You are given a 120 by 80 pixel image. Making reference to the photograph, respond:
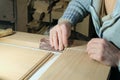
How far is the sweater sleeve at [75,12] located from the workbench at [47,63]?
13cm

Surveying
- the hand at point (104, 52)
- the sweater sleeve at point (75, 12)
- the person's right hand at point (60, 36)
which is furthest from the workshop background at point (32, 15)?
the hand at point (104, 52)

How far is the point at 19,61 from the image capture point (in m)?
0.90

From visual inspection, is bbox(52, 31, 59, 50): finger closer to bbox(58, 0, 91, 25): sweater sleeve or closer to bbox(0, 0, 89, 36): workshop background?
bbox(58, 0, 91, 25): sweater sleeve

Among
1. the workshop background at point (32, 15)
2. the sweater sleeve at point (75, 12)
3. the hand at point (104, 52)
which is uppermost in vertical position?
the sweater sleeve at point (75, 12)

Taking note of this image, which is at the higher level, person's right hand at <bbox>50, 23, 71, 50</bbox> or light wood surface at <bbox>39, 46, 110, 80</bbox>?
person's right hand at <bbox>50, 23, 71, 50</bbox>

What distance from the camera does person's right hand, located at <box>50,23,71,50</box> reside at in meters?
1.03

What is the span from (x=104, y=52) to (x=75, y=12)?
1.16ft

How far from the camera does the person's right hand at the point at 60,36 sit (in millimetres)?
1027

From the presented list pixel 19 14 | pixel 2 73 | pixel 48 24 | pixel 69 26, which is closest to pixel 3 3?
pixel 19 14

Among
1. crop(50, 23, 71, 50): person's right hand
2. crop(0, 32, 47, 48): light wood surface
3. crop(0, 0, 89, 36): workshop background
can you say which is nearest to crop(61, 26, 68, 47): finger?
crop(50, 23, 71, 50): person's right hand

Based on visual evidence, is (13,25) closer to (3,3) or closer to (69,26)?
(3,3)

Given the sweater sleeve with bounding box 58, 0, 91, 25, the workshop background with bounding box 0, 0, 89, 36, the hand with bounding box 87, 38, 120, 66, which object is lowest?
the workshop background with bounding box 0, 0, 89, 36

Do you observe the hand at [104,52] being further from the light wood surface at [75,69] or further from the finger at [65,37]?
the finger at [65,37]

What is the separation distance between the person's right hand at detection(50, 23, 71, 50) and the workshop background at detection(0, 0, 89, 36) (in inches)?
63.9
